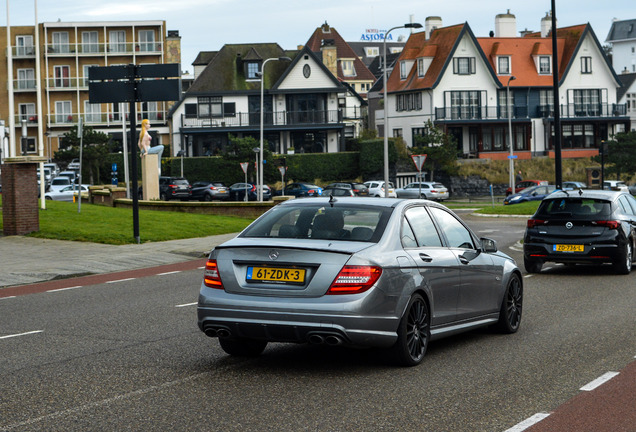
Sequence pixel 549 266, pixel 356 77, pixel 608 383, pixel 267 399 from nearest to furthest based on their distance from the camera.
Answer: pixel 267 399 < pixel 608 383 < pixel 549 266 < pixel 356 77

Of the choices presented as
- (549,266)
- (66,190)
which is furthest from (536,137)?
(549,266)

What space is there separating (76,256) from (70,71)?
230 ft

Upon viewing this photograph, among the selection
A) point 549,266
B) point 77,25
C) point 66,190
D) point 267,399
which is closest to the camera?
point 267,399

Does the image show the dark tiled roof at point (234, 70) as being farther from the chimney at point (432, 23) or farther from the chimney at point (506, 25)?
the chimney at point (506, 25)

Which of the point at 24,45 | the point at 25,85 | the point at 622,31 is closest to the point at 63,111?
the point at 25,85

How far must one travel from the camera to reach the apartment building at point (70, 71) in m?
87.1

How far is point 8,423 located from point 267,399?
1790mm

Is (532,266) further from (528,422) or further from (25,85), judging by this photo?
(25,85)

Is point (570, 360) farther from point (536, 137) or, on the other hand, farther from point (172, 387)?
point (536, 137)

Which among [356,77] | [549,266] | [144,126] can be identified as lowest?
[549,266]

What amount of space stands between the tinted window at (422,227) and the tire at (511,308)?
142 cm

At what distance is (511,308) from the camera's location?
10273 mm

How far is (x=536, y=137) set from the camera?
82.4 meters

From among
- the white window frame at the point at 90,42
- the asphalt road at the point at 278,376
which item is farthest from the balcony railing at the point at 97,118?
the asphalt road at the point at 278,376
